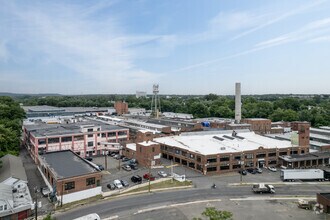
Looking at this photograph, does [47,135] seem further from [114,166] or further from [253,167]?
[253,167]

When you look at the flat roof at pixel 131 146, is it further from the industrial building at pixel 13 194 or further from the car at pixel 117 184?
the industrial building at pixel 13 194

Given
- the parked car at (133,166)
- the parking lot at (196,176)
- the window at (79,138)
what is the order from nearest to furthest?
the parking lot at (196,176) → the parked car at (133,166) → the window at (79,138)

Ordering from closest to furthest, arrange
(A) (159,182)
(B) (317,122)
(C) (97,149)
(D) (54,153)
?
(A) (159,182)
(D) (54,153)
(C) (97,149)
(B) (317,122)

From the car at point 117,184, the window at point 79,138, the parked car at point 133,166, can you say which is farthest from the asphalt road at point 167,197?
the window at point 79,138

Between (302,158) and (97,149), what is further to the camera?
(97,149)

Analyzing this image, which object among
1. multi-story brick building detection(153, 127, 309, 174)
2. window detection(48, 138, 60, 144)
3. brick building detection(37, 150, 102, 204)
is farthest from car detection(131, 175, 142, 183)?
window detection(48, 138, 60, 144)

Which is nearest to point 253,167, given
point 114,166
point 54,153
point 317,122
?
point 114,166
